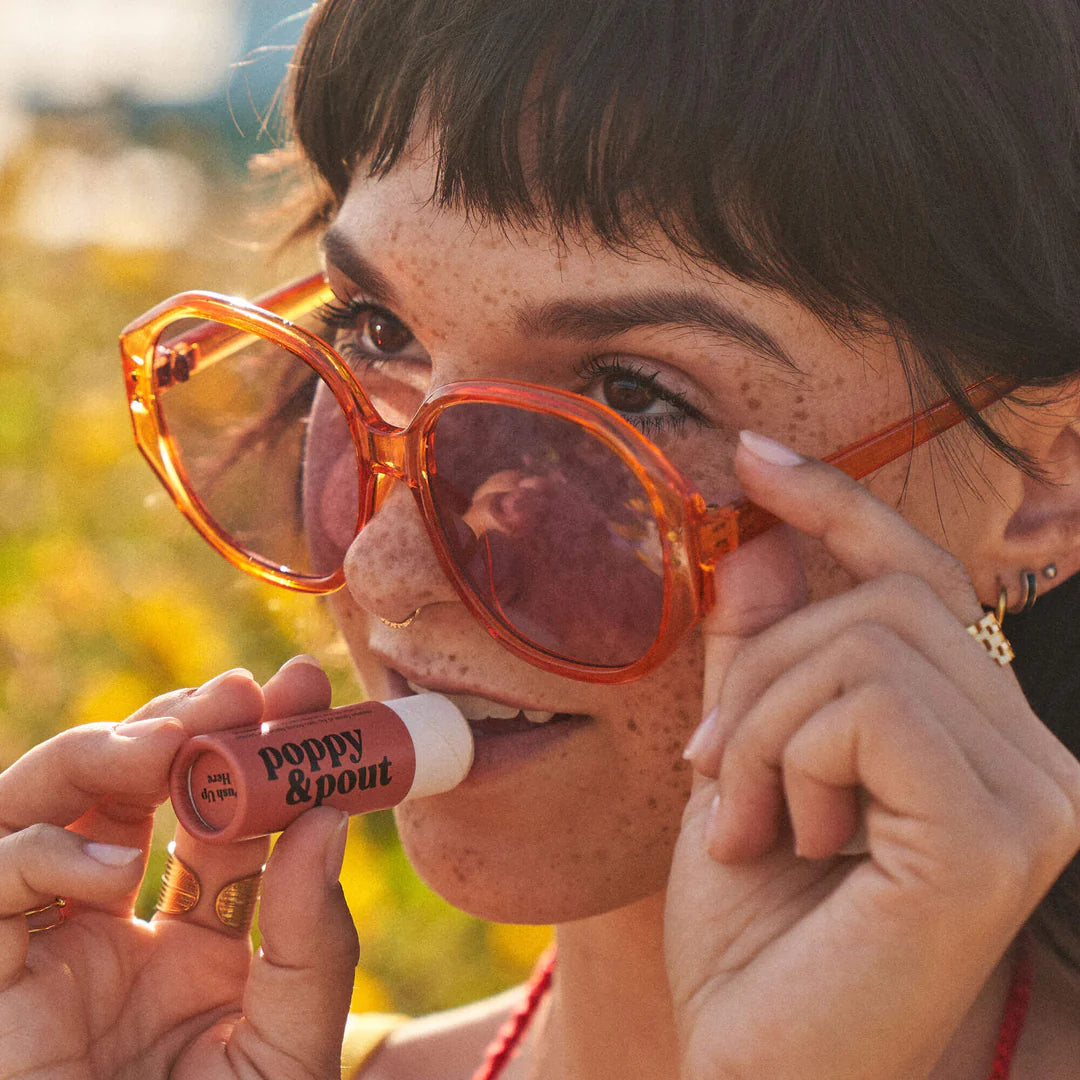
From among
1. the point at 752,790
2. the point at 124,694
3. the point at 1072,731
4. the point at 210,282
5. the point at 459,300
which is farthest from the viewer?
the point at 210,282

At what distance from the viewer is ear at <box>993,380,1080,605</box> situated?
4.41 feet

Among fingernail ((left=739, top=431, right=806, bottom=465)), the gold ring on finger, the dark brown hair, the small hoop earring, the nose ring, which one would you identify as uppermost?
the dark brown hair

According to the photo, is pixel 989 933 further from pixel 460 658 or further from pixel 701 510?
pixel 460 658

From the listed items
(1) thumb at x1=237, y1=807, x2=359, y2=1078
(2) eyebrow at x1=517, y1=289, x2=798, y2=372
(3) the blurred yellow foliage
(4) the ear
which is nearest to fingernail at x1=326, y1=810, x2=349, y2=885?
(1) thumb at x1=237, y1=807, x2=359, y2=1078

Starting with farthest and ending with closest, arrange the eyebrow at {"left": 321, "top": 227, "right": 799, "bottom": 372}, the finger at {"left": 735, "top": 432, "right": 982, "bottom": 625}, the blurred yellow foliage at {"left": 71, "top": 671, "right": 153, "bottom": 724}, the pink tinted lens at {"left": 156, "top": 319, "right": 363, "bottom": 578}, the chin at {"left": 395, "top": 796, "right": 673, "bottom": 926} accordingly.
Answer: the blurred yellow foliage at {"left": 71, "top": 671, "right": 153, "bottom": 724} → the pink tinted lens at {"left": 156, "top": 319, "right": 363, "bottom": 578} → the chin at {"left": 395, "top": 796, "right": 673, "bottom": 926} → the eyebrow at {"left": 321, "top": 227, "right": 799, "bottom": 372} → the finger at {"left": 735, "top": 432, "right": 982, "bottom": 625}

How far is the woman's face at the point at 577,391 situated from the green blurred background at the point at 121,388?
0.77m

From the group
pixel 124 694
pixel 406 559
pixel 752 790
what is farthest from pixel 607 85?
pixel 124 694

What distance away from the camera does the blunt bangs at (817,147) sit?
113 cm

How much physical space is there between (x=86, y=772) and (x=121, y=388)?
1.97 m

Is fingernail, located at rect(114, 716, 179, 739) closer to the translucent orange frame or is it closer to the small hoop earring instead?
the translucent orange frame

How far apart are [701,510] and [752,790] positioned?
24 centimetres

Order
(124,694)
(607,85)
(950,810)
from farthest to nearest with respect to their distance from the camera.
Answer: (124,694)
(607,85)
(950,810)

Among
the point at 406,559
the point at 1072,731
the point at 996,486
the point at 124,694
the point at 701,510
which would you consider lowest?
the point at 124,694

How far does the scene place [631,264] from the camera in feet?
3.85
